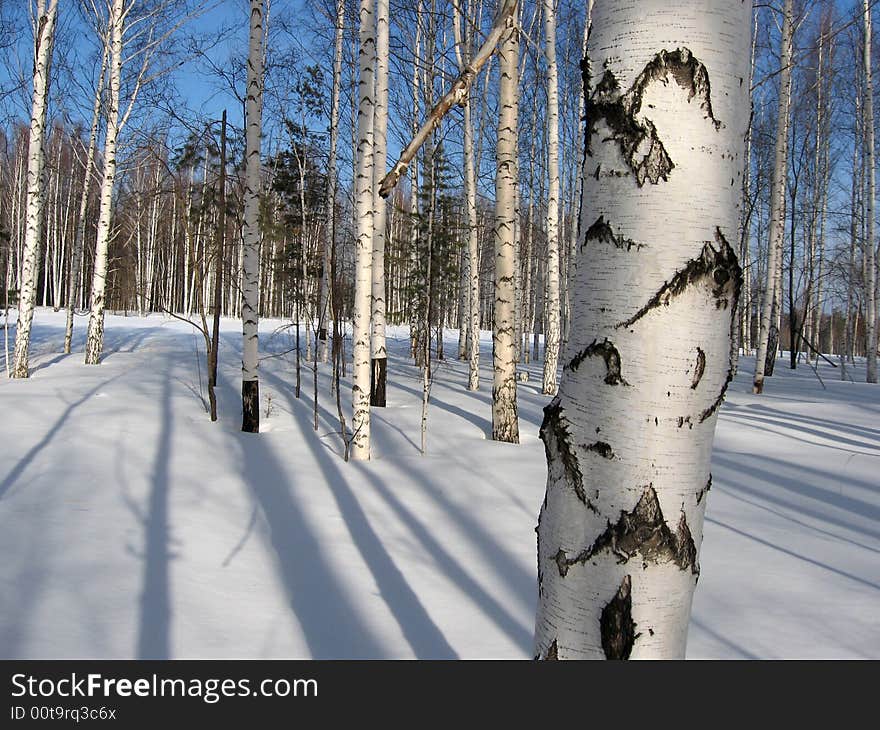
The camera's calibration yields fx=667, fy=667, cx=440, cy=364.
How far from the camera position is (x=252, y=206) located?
7.31 meters

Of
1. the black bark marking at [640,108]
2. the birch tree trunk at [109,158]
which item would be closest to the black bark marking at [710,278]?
the black bark marking at [640,108]

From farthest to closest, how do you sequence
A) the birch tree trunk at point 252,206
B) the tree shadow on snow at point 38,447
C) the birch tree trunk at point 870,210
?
the birch tree trunk at point 870,210 → the birch tree trunk at point 252,206 → the tree shadow on snow at point 38,447

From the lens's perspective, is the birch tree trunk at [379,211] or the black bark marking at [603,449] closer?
the black bark marking at [603,449]

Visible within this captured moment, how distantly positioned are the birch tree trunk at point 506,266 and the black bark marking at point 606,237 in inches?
255

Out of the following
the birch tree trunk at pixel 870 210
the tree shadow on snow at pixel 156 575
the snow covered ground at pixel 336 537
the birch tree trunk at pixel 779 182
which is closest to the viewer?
the tree shadow on snow at pixel 156 575

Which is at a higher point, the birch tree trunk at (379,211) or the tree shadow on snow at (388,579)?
the birch tree trunk at (379,211)

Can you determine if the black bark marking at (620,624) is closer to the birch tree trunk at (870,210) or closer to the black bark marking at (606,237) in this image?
the black bark marking at (606,237)

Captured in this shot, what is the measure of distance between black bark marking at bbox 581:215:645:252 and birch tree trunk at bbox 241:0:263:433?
6727 millimetres

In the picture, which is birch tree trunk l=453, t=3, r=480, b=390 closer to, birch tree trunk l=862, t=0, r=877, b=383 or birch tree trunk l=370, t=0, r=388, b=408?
birch tree trunk l=370, t=0, r=388, b=408

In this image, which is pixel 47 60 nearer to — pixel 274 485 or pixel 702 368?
pixel 274 485

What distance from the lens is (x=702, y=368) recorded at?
88 centimetres

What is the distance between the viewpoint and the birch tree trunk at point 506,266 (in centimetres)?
743

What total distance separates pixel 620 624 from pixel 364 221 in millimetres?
5623
